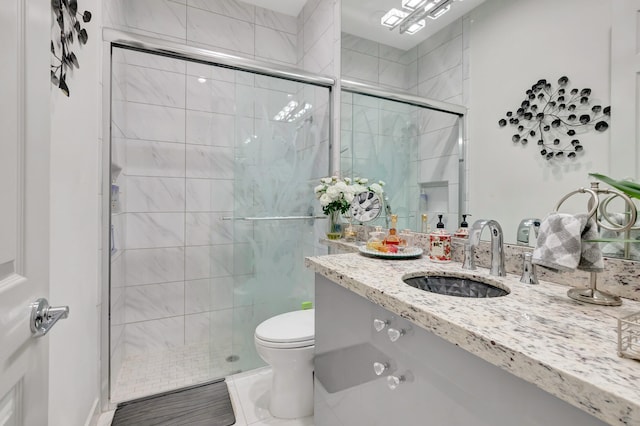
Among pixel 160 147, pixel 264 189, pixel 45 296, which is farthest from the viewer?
pixel 160 147

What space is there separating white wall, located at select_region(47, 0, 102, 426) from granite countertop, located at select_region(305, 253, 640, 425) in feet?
3.36

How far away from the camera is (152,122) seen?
2244 millimetres

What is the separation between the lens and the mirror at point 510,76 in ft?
2.79

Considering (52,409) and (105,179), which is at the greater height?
(105,179)

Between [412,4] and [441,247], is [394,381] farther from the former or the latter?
[412,4]

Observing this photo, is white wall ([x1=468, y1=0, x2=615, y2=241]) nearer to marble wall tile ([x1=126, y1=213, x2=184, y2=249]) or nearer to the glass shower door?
the glass shower door

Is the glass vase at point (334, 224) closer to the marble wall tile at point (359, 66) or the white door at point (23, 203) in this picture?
the marble wall tile at point (359, 66)

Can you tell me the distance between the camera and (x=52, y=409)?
3.17 feet

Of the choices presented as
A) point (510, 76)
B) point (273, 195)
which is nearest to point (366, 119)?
point (273, 195)

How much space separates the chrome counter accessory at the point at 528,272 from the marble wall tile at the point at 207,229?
1998 millimetres

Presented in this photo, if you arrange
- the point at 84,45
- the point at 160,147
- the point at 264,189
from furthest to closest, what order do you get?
1. the point at 160,147
2. the point at 264,189
3. the point at 84,45

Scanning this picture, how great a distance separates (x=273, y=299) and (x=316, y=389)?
0.77m

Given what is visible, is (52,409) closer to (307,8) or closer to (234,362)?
(234,362)

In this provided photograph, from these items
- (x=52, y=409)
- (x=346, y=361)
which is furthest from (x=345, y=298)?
(x=52, y=409)
